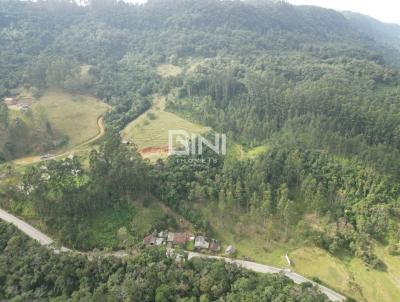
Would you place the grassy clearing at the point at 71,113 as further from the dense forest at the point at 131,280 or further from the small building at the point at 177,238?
the dense forest at the point at 131,280

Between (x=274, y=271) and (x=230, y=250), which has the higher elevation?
(x=230, y=250)

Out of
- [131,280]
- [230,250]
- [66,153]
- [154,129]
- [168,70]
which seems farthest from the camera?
[168,70]

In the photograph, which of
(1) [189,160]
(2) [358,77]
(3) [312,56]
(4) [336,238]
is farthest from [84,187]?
(3) [312,56]

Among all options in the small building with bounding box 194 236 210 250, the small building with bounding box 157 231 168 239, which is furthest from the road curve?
the small building with bounding box 194 236 210 250

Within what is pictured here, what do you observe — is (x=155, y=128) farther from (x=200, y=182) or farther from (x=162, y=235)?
(x=162, y=235)

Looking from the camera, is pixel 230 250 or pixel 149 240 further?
pixel 149 240

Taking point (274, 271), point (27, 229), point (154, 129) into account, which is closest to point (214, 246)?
point (274, 271)

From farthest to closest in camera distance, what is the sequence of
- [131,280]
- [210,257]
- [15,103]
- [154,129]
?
[15,103] → [154,129] → [210,257] → [131,280]

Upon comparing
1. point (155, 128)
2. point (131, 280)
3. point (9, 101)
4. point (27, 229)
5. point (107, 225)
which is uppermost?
point (9, 101)
